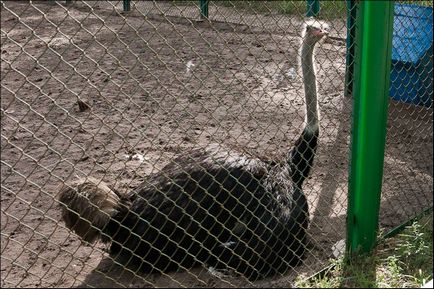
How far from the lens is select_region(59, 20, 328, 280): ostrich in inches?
125

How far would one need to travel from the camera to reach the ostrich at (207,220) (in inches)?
125

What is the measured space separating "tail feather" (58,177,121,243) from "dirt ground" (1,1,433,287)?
0.21 metres

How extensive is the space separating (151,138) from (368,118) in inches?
94.8

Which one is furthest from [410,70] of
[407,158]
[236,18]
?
[236,18]

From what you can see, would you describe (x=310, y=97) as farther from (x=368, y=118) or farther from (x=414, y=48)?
(x=414, y=48)

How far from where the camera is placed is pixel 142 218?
3.16 m

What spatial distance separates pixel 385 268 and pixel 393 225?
0.66 metres

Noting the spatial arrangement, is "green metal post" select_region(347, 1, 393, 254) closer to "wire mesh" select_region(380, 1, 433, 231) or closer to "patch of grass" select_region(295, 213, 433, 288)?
"patch of grass" select_region(295, 213, 433, 288)

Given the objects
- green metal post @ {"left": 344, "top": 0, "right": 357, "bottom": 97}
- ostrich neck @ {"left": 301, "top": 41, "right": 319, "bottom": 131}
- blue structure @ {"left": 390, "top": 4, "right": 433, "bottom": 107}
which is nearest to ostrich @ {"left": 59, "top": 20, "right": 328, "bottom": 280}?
ostrich neck @ {"left": 301, "top": 41, "right": 319, "bottom": 131}

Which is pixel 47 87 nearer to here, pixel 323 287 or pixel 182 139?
pixel 182 139

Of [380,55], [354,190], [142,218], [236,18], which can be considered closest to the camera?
[380,55]

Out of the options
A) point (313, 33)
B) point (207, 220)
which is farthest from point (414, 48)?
point (207, 220)

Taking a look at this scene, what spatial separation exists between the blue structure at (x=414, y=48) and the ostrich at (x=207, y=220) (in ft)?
6.18

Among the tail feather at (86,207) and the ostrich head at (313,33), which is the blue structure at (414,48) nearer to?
the ostrich head at (313,33)
